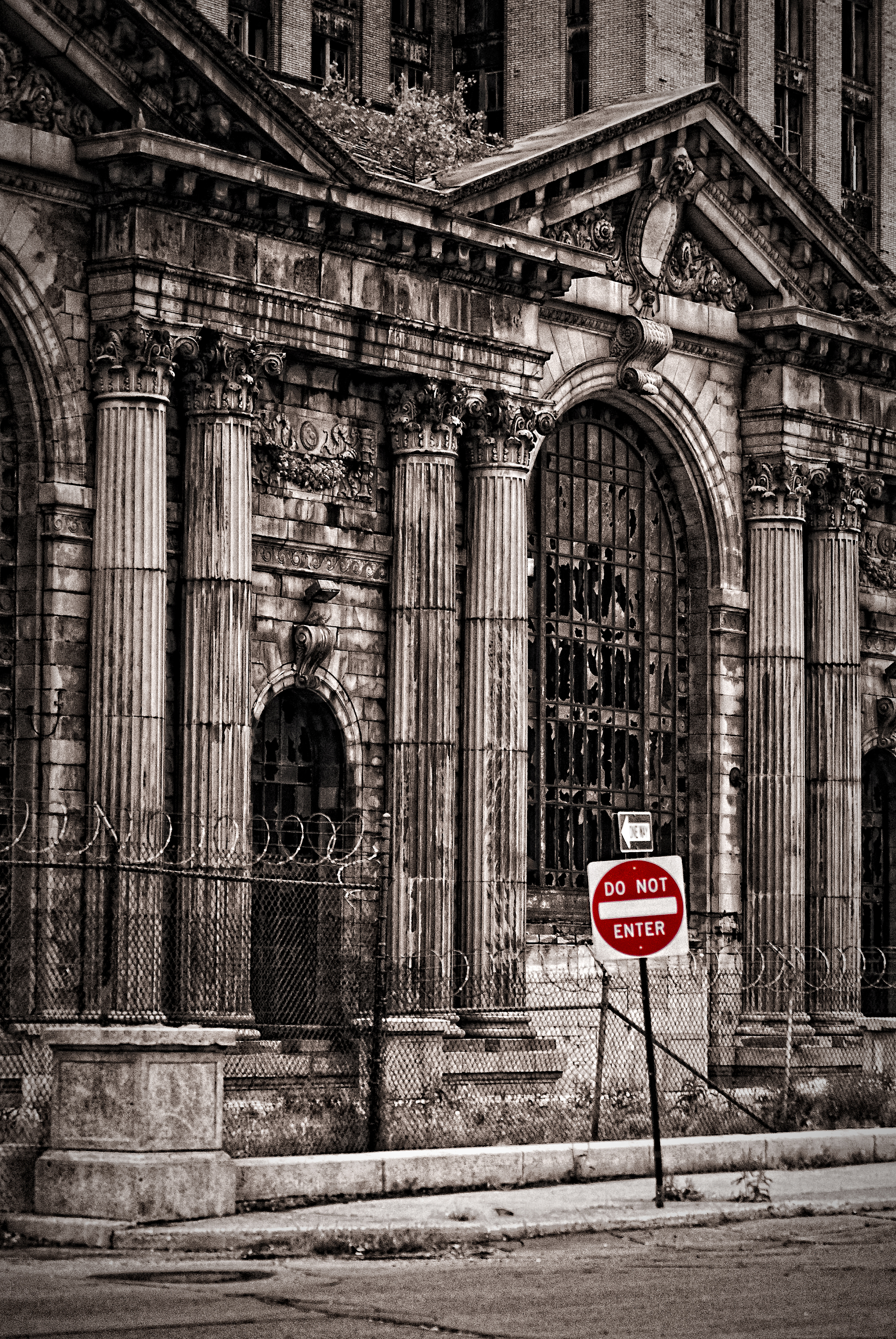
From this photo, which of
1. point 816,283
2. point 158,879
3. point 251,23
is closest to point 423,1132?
point 158,879

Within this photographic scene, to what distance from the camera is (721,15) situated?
52469 millimetres

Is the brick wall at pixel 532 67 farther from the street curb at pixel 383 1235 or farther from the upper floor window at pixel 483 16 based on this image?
the street curb at pixel 383 1235

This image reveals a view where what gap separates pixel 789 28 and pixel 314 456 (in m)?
28.2

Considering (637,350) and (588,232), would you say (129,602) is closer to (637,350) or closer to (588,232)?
(637,350)

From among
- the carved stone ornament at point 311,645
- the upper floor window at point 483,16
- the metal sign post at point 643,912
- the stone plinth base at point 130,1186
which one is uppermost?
the upper floor window at point 483,16

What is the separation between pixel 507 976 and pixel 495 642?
3888 mm

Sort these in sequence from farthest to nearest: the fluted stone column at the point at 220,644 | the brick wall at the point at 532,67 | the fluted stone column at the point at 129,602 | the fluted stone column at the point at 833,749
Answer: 1. the brick wall at the point at 532,67
2. the fluted stone column at the point at 833,749
3. the fluted stone column at the point at 220,644
4. the fluted stone column at the point at 129,602

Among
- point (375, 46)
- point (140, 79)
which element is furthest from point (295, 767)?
point (375, 46)

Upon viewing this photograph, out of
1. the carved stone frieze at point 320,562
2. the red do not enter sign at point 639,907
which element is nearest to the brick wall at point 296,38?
the carved stone frieze at point 320,562

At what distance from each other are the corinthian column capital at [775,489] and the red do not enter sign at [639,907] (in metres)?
15.0

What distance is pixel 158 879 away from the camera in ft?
85.1

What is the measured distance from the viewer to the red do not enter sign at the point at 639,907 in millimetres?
21016

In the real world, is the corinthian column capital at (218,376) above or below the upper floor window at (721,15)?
below

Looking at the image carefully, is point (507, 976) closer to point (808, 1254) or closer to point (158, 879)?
point (158, 879)
